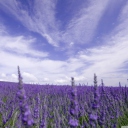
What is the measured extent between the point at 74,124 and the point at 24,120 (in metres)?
0.54

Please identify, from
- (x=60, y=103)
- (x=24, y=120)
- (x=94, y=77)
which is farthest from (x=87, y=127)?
(x=60, y=103)

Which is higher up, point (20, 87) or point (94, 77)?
point (94, 77)

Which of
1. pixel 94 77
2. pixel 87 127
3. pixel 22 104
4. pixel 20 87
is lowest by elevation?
pixel 87 127

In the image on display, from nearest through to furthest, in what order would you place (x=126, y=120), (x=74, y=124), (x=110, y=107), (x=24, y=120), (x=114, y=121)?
(x=24, y=120), (x=74, y=124), (x=114, y=121), (x=126, y=120), (x=110, y=107)

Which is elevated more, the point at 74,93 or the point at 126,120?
the point at 74,93

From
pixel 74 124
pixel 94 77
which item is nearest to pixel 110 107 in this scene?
pixel 94 77

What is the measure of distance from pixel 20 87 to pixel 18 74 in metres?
0.13

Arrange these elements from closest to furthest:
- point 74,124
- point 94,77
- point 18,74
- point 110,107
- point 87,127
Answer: point 18,74
point 74,124
point 94,77
point 87,127
point 110,107

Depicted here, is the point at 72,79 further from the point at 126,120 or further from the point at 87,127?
the point at 126,120

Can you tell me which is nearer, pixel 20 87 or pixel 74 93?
pixel 20 87

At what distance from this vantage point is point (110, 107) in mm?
6609

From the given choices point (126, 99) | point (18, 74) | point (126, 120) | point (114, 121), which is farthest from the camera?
point (126, 99)

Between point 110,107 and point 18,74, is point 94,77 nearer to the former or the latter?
point 18,74

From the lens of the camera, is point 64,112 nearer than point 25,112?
No
